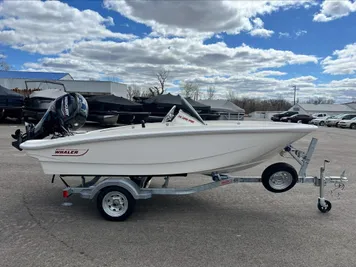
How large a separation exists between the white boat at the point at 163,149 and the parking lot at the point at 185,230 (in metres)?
0.71

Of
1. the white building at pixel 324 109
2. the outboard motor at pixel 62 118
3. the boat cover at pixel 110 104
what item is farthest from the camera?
the white building at pixel 324 109

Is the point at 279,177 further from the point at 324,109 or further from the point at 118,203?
the point at 324,109

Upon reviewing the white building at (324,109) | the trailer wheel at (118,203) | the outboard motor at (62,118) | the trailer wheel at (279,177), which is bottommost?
the trailer wheel at (118,203)

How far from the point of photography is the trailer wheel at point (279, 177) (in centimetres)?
438

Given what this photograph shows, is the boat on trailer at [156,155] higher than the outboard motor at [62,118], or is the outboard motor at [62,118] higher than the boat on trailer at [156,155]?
the outboard motor at [62,118]

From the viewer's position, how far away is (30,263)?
321cm

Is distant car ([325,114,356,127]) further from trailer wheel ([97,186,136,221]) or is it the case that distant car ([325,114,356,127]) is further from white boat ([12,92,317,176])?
trailer wheel ([97,186,136,221])

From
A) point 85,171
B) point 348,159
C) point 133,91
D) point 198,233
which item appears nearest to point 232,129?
point 198,233

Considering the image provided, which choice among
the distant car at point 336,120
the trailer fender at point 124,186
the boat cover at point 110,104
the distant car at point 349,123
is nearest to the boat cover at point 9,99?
the boat cover at point 110,104

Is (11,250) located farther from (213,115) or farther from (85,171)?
(213,115)

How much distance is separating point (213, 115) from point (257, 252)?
568 inches

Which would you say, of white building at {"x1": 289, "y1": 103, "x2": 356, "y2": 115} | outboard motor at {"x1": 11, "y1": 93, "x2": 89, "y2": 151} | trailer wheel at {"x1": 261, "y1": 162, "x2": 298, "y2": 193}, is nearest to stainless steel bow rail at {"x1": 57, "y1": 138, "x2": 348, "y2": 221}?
trailer wheel at {"x1": 261, "y1": 162, "x2": 298, "y2": 193}

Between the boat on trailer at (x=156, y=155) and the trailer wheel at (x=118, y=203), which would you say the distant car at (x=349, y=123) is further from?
the trailer wheel at (x=118, y=203)

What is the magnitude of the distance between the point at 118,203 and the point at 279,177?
2209 mm
